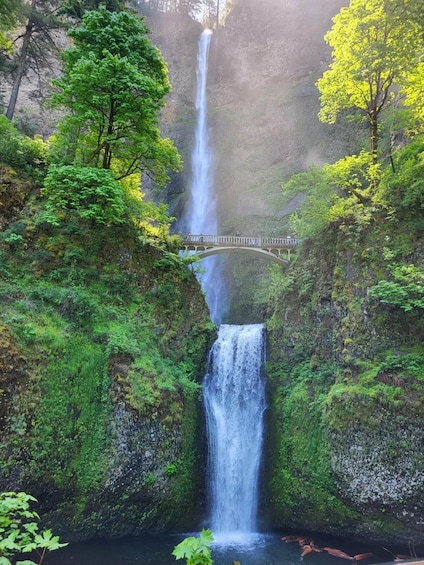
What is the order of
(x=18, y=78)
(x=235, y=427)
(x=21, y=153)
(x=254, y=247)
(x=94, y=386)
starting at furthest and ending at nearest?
(x=254, y=247) → (x=18, y=78) → (x=235, y=427) → (x=21, y=153) → (x=94, y=386)

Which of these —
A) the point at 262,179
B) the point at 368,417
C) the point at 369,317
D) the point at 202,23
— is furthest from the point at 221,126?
the point at 368,417

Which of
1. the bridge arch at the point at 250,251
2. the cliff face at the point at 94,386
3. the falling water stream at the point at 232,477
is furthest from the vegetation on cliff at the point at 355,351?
the bridge arch at the point at 250,251

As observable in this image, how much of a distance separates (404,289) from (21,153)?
1324cm

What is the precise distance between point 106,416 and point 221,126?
113 feet

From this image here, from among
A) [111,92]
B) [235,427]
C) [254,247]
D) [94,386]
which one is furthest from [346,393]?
[254,247]

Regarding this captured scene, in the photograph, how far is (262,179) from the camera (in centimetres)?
3334

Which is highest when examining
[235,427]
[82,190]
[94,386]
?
[82,190]

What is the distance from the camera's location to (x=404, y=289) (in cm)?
1076

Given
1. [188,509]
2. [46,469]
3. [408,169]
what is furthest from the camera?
[408,169]

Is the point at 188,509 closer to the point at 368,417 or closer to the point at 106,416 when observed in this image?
the point at 106,416

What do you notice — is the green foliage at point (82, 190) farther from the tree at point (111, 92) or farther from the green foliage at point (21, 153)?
the green foliage at point (21, 153)

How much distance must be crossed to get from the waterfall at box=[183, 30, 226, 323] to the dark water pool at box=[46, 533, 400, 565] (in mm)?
18376

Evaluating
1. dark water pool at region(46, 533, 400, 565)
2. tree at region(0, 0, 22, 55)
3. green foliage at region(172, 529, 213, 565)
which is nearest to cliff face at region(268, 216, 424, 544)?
dark water pool at region(46, 533, 400, 565)

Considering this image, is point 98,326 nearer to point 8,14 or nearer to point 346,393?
point 346,393
